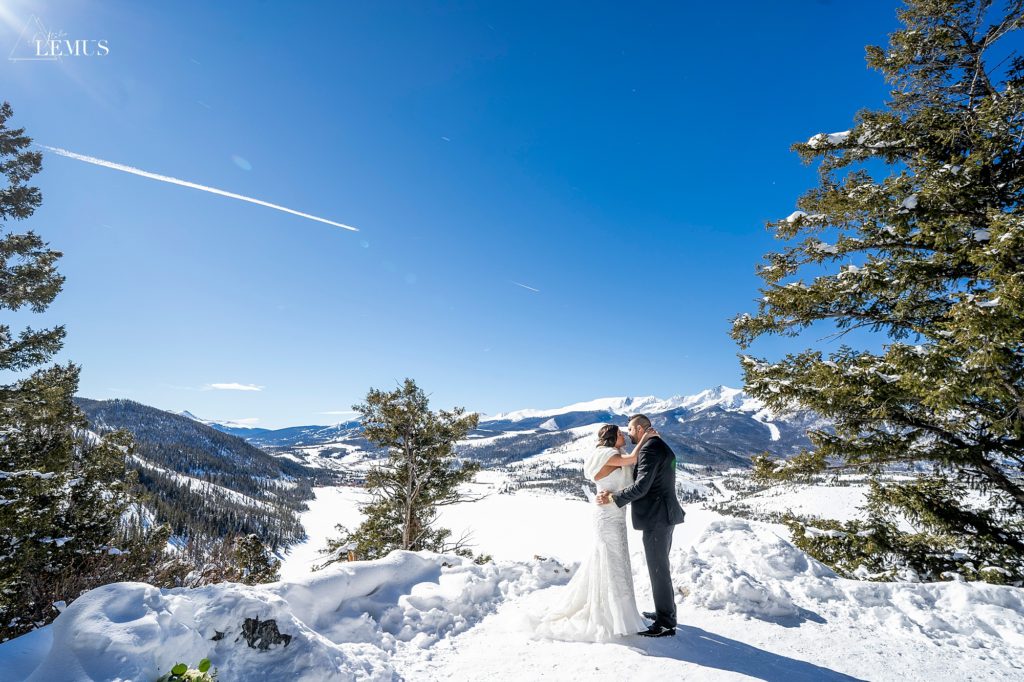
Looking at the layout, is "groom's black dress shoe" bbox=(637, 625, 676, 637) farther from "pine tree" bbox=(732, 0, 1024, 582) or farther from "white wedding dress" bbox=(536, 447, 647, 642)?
"pine tree" bbox=(732, 0, 1024, 582)

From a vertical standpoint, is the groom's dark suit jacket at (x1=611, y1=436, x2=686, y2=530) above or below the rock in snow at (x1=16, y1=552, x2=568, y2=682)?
above

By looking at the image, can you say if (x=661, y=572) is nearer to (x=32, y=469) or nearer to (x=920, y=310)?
(x=920, y=310)

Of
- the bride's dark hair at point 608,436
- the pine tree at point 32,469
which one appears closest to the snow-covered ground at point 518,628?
the bride's dark hair at point 608,436

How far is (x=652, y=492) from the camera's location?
535cm

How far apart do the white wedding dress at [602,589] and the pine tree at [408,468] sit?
12.8 metres

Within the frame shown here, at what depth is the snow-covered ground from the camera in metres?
3.28

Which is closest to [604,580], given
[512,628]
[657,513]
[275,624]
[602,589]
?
[602,589]

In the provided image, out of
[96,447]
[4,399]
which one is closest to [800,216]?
[4,399]

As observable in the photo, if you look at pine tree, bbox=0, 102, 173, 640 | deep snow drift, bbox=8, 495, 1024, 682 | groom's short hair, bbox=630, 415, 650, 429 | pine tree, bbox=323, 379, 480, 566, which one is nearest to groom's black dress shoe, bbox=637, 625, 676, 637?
deep snow drift, bbox=8, 495, 1024, 682

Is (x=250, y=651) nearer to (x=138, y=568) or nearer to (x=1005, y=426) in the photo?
(x=138, y=568)

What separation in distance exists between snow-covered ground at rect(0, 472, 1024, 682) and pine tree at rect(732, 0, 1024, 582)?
1.92 metres

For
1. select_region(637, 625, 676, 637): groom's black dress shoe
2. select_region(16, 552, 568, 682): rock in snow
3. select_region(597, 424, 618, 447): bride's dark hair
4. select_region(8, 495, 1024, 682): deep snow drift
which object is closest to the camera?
select_region(16, 552, 568, 682): rock in snow

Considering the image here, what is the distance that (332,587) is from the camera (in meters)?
5.34

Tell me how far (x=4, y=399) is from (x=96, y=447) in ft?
27.9
